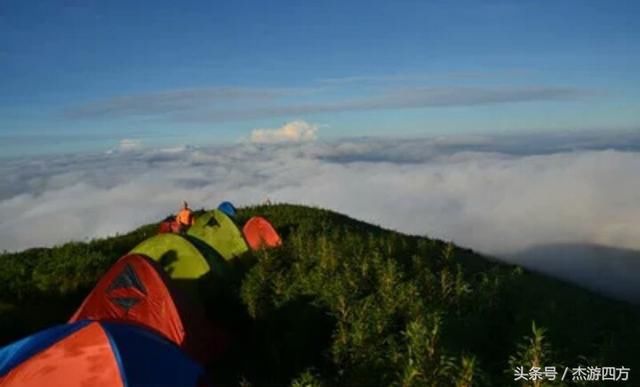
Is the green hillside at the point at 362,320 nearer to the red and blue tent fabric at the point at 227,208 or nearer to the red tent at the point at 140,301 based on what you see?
the red tent at the point at 140,301

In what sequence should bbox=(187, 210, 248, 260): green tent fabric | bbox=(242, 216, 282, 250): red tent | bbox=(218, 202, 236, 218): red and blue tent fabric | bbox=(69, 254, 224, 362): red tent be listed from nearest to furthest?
1. bbox=(69, 254, 224, 362): red tent
2. bbox=(187, 210, 248, 260): green tent fabric
3. bbox=(242, 216, 282, 250): red tent
4. bbox=(218, 202, 236, 218): red and blue tent fabric

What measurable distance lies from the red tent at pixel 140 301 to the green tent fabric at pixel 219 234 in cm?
765

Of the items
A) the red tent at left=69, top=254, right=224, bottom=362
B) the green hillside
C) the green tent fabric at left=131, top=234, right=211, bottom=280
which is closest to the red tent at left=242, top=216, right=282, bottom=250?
the green hillside

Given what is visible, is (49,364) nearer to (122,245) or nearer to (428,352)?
(428,352)

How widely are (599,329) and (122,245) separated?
19889mm

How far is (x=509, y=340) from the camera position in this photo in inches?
473

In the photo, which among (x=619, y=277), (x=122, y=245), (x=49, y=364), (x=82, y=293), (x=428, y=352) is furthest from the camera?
(x=619, y=277)

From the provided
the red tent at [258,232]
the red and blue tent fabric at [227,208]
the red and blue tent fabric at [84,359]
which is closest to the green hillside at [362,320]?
the red and blue tent fabric at [84,359]

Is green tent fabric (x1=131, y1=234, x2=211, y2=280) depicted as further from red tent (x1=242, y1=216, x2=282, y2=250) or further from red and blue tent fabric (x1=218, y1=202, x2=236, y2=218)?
red and blue tent fabric (x1=218, y1=202, x2=236, y2=218)

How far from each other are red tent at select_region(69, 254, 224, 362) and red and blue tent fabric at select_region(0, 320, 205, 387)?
4.04 metres

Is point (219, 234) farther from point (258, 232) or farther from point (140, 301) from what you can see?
point (140, 301)

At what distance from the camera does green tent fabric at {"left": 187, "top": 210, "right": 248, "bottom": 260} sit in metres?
21.8

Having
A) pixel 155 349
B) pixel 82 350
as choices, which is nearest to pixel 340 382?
pixel 155 349

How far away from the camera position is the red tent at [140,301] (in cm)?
1372
